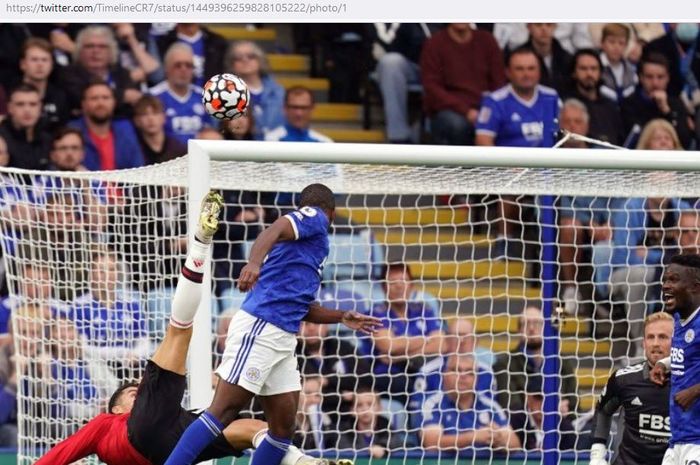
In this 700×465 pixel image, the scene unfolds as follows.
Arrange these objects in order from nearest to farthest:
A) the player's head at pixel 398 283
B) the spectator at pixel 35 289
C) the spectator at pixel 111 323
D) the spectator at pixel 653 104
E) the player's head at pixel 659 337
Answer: the player's head at pixel 659 337
the spectator at pixel 111 323
the spectator at pixel 35 289
the player's head at pixel 398 283
the spectator at pixel 653 104

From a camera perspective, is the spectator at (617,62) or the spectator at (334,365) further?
the spectator at (617,62)

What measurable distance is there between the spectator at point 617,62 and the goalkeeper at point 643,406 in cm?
466

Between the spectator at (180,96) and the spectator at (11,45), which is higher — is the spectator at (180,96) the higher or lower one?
the lower one

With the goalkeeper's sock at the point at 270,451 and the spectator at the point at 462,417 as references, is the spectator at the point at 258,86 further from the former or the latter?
the goalkeeper's sock at the point at 270,451

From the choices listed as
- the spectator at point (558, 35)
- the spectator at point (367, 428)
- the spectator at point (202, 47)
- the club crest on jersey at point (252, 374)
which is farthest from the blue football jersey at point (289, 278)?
the spectator at point (558, 35)

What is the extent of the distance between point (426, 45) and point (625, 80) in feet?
5.88

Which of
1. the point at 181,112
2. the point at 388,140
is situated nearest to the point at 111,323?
the point at 181,112

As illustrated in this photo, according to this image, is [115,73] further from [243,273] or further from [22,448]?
[243,273]

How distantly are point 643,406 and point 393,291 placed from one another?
2575mm

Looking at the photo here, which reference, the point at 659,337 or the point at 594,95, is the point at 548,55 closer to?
the point at 594,95

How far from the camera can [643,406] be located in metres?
9.33

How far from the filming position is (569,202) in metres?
12.4

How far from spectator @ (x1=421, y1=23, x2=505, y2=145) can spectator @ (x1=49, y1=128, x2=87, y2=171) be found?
2716mm

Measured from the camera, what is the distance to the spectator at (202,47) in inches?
507
